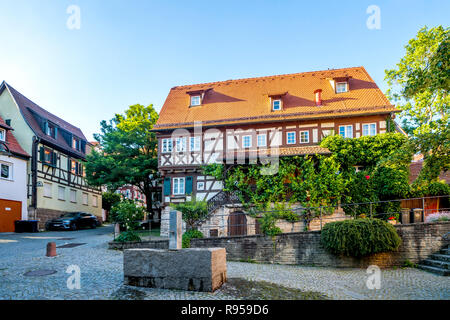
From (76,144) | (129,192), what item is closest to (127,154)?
(76,144)

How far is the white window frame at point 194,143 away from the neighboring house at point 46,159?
11.4 m

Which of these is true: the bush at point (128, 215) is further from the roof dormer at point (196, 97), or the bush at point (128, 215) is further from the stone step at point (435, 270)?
the stone step at point (435, 270)

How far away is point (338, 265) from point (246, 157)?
28.1 feet

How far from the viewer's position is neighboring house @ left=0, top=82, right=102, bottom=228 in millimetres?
24594

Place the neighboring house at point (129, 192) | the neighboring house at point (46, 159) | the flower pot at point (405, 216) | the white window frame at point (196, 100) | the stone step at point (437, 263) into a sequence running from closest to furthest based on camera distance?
the stone step at point (437, 263), the flower pot at point (405, 216), the white window frame at point (196, 100), the neighboring house at point (46, 159), the neighboring house at point (129, 192)

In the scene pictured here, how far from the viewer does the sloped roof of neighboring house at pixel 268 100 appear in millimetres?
20625

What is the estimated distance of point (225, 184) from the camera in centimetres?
1956

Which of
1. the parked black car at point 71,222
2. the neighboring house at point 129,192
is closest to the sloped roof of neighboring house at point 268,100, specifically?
the parked black car at point 71,222

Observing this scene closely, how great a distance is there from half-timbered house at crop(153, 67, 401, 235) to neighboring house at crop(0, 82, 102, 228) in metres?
9.63

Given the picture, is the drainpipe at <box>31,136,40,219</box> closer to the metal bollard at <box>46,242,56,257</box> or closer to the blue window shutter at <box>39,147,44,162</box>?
the blue window shutter at <box>39,147,44,162</box>

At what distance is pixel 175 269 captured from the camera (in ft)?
23.7

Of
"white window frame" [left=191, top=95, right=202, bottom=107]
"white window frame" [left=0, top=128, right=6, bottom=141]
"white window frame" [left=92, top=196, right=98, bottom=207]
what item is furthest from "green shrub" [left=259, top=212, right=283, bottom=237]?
"white window frame" [left=92, top=196, right=98, bottom=207]
